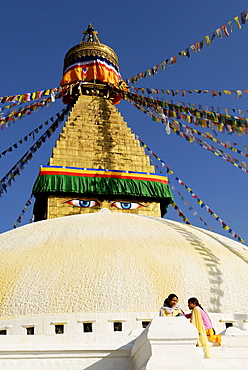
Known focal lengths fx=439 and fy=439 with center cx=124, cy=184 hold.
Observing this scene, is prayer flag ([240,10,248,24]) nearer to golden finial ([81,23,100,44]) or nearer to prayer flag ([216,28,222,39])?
prayer flag ([216,28,222,39])

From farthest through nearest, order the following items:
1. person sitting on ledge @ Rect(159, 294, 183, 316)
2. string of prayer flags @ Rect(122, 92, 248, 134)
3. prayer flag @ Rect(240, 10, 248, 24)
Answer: string of prayer flags @ Rect(122, 92, 248, 134) → prayer flag @ Rect(240, 10, 248, 24) → person sitting on ledge @ Rect(159, 294, 183, 316)

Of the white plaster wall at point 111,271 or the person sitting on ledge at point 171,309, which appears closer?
the person sitting on ledge at point 171,309

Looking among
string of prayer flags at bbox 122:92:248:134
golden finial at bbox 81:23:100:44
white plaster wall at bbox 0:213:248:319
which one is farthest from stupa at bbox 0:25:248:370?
golden finial at bbox 81:23:100:44

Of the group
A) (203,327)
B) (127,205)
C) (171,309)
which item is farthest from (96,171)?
(203,327)

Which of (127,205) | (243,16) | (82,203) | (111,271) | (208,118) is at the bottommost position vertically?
(111,271)

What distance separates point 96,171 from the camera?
44.3 feet

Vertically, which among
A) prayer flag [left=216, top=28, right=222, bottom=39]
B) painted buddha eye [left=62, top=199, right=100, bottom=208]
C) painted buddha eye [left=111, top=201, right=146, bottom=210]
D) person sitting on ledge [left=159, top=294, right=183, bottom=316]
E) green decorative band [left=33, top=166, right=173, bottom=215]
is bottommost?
person sitting on ledge [left=159, top=294, right=183, bottom=316]

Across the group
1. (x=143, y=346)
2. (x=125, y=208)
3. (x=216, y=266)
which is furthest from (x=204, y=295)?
(x=125, y=208)

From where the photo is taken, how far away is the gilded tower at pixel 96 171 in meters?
12.9

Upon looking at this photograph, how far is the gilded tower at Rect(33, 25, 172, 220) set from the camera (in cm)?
1285

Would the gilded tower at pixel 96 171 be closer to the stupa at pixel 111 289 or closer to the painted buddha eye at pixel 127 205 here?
the painted buddha eye at pixel 127 205

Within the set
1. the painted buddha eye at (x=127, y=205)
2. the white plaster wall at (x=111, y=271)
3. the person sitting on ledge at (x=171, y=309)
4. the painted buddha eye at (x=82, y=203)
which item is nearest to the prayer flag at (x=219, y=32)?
the white plaster wall at (x=111, y=271)

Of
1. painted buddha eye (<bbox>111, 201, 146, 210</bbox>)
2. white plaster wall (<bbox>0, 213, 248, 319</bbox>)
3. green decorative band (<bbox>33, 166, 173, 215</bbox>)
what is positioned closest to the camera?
white plaster wall (<bbox>0, 213, 248, 319</bbox>)

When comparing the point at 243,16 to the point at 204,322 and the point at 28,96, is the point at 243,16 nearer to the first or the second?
the point at 204,322
